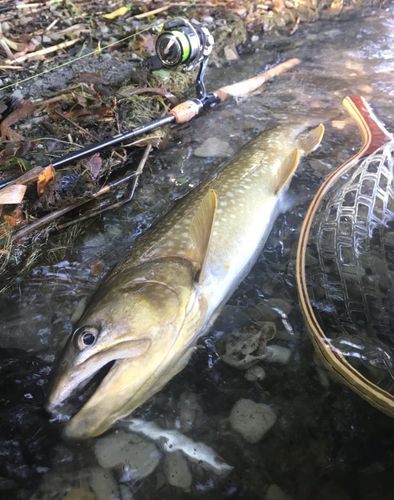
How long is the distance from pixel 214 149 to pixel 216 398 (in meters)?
2.79

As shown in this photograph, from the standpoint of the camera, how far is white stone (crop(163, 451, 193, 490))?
5.28 ft

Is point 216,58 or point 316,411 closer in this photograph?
point 316,411

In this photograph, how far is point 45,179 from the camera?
2803 mm

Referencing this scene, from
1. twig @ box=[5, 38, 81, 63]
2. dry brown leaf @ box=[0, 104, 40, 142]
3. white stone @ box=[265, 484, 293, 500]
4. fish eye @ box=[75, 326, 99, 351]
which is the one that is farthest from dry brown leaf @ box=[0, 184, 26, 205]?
twig @ box=[5, 38, 81, 63]

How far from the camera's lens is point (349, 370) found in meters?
1.71

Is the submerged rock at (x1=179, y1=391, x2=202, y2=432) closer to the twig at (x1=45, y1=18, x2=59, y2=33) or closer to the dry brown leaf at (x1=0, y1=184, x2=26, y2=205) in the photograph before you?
the dry brown leaf at (x1=0, y1=184, x2=26, y2=205)

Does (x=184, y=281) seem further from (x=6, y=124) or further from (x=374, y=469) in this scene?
(x=6, y=124)

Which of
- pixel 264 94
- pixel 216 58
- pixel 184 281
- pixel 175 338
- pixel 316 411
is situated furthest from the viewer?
pixel 216 58

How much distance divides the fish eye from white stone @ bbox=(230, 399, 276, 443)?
0.90m

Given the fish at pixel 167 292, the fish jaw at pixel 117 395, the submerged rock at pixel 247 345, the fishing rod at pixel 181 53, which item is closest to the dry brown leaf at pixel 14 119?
the fishing rod at pixel 181 53

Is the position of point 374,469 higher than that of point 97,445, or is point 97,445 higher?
point 97,445

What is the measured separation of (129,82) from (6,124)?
77.3 inches

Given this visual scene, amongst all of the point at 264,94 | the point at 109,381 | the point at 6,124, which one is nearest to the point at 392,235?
the point at 109,381

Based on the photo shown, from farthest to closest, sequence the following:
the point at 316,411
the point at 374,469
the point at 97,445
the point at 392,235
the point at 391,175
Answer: the point at 391,175 < the point at 392,235 < the point at 316,411 < the point at 97,445 < the point at 374,469
